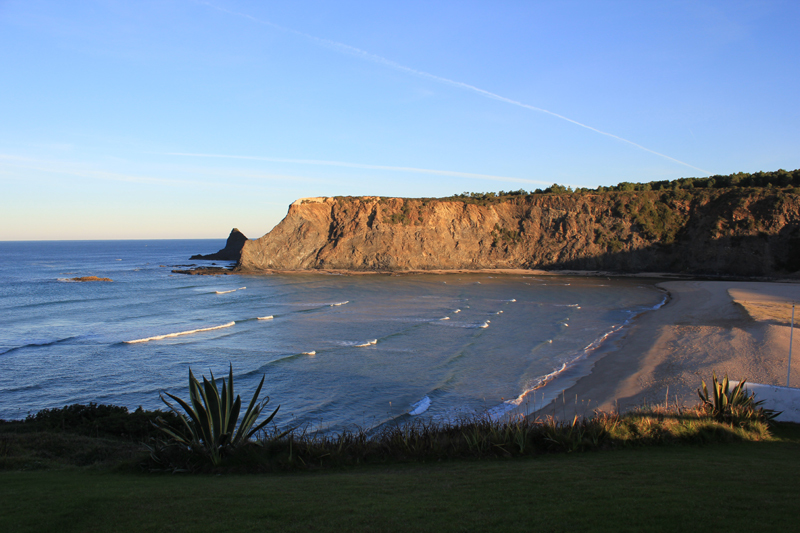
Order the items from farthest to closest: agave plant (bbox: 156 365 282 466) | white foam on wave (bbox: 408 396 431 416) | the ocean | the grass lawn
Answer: the ocean < white foam on wave (bbox: 408 396 431 416) < agave plant (bbox: 156 365 282 466) < the grass lawn

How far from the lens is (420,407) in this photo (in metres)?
14.5

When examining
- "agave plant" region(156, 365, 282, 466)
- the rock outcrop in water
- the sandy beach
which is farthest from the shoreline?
"agave plant" region(156, 365, 282, 466)

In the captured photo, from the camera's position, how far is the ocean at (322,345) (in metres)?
15.4

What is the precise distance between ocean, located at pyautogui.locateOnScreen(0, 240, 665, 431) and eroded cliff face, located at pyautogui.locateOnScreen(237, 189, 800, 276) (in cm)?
1980

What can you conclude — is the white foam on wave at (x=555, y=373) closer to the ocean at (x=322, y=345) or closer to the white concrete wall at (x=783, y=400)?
the ocean at (x=322, y=345)

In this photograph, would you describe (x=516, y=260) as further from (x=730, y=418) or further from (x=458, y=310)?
(x=730, y=418)

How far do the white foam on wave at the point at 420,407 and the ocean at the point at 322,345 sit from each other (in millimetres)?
33

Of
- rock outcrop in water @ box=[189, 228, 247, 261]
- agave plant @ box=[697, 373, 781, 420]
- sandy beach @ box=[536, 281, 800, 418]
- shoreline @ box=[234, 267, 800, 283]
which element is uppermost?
rock outcrop in water @ box=[189, 228, 247, 261]

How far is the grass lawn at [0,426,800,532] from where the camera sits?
14.8ft

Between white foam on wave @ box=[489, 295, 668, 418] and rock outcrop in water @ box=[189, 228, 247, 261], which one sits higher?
rock outcrop in water @ box=[189, 228, 247, 261]

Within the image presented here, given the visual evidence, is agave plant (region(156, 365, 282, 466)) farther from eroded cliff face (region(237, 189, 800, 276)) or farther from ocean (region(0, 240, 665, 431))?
eroded cliff face (region(237, 189, 800, 276))

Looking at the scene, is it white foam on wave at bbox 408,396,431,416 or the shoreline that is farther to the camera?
the shoreline

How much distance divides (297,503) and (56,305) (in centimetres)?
4053

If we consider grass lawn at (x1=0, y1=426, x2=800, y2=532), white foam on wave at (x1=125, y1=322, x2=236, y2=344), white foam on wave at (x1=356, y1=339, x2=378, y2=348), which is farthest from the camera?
white foam on wave at (x1=125, y1=322, x2=236, y2=344)
